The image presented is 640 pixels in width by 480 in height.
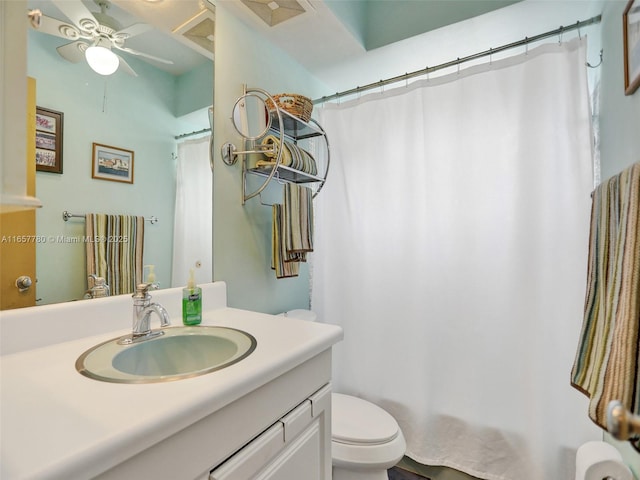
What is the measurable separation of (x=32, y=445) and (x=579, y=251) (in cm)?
172

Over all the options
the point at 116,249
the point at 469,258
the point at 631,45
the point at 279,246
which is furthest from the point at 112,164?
the point at 631,45

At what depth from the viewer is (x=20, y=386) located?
1.95 feet

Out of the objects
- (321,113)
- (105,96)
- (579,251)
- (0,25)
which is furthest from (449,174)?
(0,25)

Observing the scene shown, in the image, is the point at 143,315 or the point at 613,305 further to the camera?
the point at 143,315

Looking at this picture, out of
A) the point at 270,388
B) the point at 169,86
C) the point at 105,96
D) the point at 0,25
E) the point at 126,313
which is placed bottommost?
the point at 270,388

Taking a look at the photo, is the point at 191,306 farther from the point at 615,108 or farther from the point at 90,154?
the point at 615,108

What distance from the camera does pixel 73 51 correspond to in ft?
2.95

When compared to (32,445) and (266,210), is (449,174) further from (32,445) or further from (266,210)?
(32,445)

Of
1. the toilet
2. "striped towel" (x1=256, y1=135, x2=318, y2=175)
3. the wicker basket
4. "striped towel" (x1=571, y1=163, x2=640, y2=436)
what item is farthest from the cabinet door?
the wicker basket

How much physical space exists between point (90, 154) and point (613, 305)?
1.41 metres

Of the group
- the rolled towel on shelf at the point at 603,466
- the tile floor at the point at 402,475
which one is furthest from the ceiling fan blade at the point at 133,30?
the tile floor at the point at 402,475

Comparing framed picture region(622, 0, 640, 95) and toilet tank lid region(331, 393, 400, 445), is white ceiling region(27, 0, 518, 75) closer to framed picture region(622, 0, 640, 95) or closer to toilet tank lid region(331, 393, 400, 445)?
framed picture region(622, 0, 640, 95)

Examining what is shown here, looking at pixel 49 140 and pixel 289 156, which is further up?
pixel 289 156

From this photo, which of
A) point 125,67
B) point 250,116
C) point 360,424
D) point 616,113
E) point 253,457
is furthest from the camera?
point 250,116
